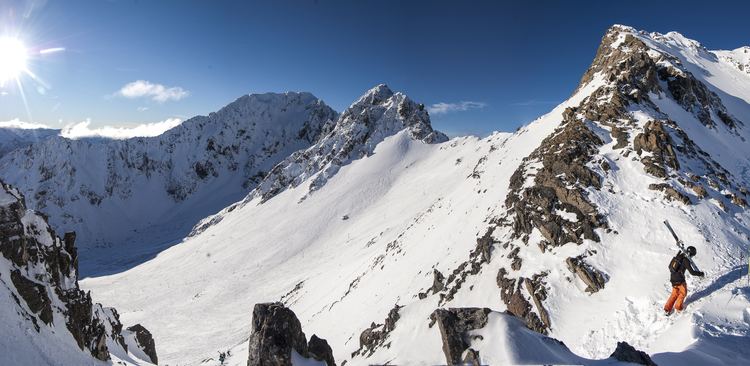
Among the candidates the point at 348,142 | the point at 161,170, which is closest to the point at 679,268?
the point at 348,142

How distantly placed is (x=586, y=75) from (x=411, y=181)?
38.0 metres

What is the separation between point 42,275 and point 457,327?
13934 millimetres

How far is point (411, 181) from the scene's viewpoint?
7906cm

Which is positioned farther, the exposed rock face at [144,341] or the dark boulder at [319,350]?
the exposed rock face at [144,341]

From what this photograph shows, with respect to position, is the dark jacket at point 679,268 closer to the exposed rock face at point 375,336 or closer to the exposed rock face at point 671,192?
the exposed rock face at point 671,192

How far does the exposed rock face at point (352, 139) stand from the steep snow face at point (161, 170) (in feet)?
74.0

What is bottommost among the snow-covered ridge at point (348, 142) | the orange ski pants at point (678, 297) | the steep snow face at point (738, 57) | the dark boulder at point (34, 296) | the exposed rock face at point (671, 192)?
the orange ski pants at point (678, 297)

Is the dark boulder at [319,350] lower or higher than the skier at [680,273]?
higher

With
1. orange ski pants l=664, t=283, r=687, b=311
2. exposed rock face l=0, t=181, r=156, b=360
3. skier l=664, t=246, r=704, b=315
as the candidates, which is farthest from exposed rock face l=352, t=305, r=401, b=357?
skier l=664, t=246, r=704, b=315

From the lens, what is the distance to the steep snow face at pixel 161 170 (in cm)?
13325

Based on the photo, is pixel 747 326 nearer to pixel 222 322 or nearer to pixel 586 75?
pixel 586 75

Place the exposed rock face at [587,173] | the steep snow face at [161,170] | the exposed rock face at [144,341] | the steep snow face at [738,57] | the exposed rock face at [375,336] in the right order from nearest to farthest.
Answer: the exposed rock face at [587,173]
the exposed rock face at [375,336]
the exposed rock face at [144,341]
the steep snow face at [738,57]
the steep snow face at [161,170]

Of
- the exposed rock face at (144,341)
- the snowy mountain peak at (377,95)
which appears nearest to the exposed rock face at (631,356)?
the exposed rock face at (144,341)

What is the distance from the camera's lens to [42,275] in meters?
13.4
